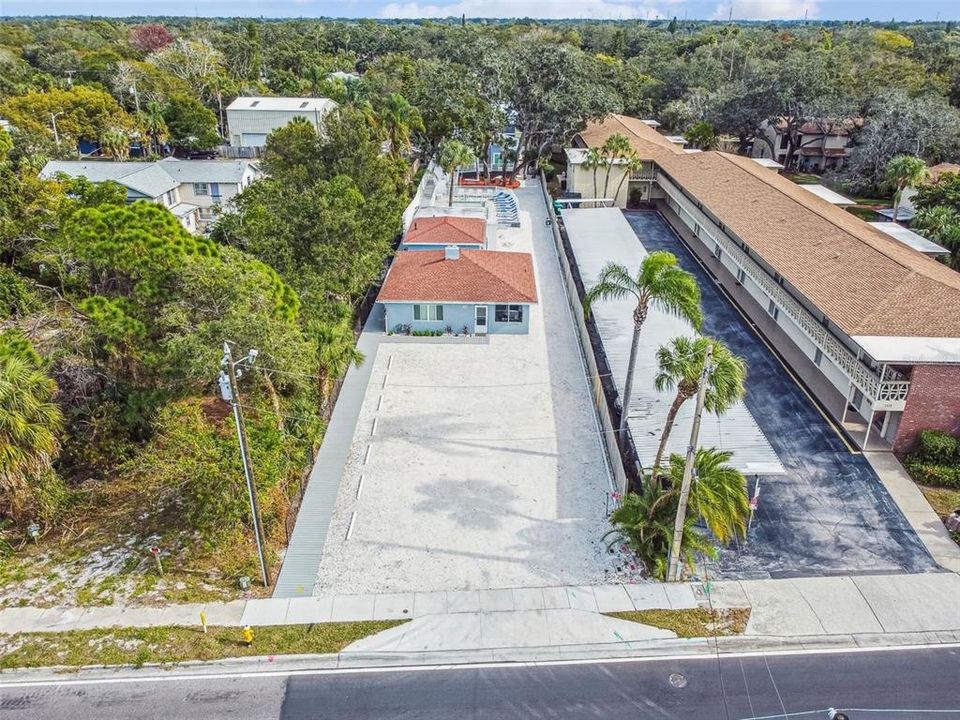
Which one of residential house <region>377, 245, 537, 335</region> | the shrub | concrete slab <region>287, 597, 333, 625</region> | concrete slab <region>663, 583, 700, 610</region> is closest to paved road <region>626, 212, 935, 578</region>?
concrete slab <region>663, 583, 700, 610</region>

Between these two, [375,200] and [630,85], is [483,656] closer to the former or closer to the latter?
[375,200]

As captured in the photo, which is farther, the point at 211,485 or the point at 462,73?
the point at 462,73

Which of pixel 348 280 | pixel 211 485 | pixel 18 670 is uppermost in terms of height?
pixel 348 280

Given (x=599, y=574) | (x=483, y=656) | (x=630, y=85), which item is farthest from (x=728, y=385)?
(x=630, y=85)

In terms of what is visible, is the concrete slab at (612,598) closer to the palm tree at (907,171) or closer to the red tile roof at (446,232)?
the red tile roof at (446,232)

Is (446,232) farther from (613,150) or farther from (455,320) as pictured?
(613,150)

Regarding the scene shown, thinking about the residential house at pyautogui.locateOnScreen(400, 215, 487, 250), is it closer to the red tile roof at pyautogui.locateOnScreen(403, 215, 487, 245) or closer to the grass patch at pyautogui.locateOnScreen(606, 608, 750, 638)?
the red tile roof at pyautogui.locateOnScreen(403, 215, 487, 245)

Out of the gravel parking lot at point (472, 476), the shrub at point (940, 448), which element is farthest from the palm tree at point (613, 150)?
the shrub at point (940, 448)
